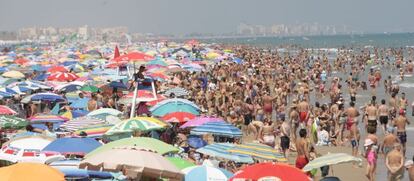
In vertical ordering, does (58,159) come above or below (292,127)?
above

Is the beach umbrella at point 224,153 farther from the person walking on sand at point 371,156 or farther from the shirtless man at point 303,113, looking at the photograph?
the shirtless man at point 303,113

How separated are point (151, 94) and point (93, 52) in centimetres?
3612

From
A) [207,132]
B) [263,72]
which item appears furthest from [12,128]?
[263,72]

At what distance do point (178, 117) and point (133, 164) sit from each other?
572 cm

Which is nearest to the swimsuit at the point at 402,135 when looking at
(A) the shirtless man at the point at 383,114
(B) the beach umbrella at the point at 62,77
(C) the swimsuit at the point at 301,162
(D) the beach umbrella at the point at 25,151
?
(A) the shirtless man at the point at 383,114

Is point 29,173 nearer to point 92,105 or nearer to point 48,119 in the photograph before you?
point 48,119

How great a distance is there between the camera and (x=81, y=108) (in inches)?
570

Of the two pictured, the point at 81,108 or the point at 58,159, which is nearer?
the point at 58,159

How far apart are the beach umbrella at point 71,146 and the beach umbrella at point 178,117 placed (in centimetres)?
379

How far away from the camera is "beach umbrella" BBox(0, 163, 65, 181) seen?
212 inches

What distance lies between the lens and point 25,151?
800 centimetres

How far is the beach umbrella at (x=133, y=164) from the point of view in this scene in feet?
20.1

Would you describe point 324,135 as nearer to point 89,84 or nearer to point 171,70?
point 89,84

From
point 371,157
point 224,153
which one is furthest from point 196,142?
point 371,157
